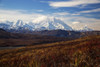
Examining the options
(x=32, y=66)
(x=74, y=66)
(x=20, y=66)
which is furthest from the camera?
(x=20, y=66)

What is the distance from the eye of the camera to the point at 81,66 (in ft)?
14.1

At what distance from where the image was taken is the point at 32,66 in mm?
4438

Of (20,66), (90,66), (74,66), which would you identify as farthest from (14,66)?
(90,66)

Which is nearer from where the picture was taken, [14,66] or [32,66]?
[32,66]

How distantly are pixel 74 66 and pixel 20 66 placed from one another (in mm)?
2510

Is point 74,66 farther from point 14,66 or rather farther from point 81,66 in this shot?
point 14,66

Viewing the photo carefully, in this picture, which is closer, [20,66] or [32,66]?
[32,66]

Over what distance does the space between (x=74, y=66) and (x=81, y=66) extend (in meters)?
0.38

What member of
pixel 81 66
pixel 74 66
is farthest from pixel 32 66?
pixel 81 66

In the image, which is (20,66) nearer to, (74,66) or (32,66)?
(32,66)

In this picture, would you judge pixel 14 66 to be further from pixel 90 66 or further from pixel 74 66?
pixel 90 66

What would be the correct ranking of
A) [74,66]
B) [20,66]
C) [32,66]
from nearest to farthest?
[74,66] < [32,66] < [20,66]

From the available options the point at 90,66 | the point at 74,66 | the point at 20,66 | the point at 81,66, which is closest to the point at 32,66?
the point at 20,66

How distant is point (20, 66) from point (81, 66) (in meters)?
2.78
